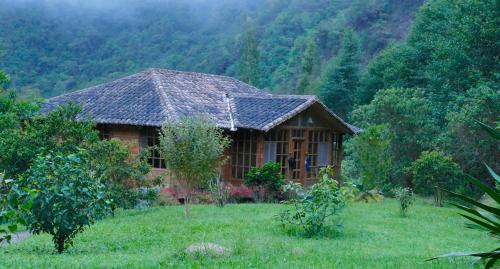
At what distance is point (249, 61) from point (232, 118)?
Result: 3227 cm

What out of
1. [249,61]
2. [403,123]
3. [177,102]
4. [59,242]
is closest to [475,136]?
[403,123]

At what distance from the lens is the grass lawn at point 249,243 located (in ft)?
31.3

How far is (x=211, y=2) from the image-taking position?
7331cm

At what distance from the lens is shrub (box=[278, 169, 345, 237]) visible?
1346 centimetres

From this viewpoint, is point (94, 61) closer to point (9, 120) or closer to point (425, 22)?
point (425, 22)

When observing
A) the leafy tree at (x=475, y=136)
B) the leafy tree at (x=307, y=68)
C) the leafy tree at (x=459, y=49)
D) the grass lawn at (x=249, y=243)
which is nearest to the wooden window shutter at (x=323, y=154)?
the leafy tree at (x=475, y=136)

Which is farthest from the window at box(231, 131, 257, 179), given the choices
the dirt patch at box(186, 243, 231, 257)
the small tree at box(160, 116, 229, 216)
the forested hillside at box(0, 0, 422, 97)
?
the forested hillside at box(0, 0, 422, 97)

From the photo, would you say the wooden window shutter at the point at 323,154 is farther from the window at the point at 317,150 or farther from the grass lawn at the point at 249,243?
the grass lawn at the point at 249,243

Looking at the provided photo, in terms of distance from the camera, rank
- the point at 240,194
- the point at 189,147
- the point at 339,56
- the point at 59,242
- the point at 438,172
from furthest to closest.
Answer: the point at 339,56, the point at 438,172, the point at 240,194, the point at 189,147, the point at 59,242

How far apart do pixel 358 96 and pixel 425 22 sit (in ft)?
28.9

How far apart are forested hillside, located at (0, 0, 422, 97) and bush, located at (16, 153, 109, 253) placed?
115ft

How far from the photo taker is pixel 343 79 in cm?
5119

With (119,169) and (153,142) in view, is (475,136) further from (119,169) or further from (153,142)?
(119,169)

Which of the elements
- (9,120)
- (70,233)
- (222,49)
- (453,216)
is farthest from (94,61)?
(70,233)
